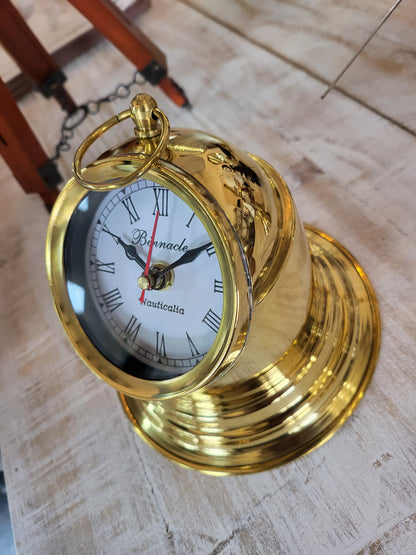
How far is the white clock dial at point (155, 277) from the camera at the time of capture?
0.55 meters

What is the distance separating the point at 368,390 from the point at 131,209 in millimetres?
422

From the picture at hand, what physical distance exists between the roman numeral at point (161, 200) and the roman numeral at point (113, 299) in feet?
0.40

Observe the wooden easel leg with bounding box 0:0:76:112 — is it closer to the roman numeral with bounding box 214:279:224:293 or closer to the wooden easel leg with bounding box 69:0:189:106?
the wooden easel leg with bounding box 69:0:189:106

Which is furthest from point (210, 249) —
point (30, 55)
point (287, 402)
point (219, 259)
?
point (30, 55)

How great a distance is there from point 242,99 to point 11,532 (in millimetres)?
958

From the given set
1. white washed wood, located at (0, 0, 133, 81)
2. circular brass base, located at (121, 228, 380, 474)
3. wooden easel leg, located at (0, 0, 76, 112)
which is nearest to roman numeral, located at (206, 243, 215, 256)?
circular brass base, located at (121, 228, 380, 474)

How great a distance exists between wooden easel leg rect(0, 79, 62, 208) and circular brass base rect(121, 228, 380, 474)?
62cm

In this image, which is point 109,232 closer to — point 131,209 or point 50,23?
point 131,209

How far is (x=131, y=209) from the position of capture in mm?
569

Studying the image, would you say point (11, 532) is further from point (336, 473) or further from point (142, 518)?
point (336, 473)

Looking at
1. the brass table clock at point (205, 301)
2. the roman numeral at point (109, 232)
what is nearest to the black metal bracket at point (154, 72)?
the brass table clock at point (205, 301)

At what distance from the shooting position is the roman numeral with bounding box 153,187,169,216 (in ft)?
1.78

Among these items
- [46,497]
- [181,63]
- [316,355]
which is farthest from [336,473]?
[181,63]

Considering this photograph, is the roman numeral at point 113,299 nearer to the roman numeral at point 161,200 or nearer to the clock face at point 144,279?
the clock face at point 144,279
